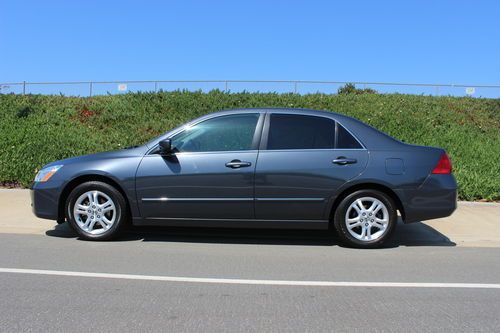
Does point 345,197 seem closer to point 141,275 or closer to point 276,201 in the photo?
point 276,201

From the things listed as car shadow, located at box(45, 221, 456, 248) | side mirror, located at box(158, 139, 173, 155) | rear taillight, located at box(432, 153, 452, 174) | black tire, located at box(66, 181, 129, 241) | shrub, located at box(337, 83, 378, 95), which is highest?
shrub, located at box(337, 83, 378, 95)

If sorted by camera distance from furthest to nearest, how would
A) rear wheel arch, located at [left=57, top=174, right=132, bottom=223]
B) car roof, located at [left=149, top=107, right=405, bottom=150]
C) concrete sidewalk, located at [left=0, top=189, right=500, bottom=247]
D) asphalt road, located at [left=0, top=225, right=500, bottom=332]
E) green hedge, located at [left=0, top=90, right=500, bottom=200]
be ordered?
green hedge, located at [left=0, top=90, right=500, bottom=200] → concrete sidewalk, located at [left=0, top=189, right=500, bottom=247] → rear wheel arch, located at [left=57, top=174, right=132, bottom=223] → car roof, located at [left=149, top=107, right=405, bottom=150] → asphalt road, located at [left=0, top=225, right=500, bottom=332]

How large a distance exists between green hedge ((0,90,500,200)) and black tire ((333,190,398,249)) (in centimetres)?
464

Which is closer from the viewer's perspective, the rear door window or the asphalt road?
the asphalt road

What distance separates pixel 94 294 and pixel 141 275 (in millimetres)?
690

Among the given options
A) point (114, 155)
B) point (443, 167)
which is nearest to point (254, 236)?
point (114, 155)

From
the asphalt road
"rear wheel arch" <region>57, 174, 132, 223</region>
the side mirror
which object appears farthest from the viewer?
"rear wheel arch" <region>57, 174, 132, 223</region>

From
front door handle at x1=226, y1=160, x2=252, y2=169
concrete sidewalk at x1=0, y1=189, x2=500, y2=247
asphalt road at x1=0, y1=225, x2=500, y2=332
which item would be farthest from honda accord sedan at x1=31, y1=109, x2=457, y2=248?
concrete sidewalk at x1=0, y1=189, x2=500, y2=247

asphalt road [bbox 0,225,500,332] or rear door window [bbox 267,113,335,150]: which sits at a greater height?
rear door window [bbox 267,113,335,150]

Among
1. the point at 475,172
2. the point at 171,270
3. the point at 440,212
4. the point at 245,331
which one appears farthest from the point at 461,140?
the point at 245,331

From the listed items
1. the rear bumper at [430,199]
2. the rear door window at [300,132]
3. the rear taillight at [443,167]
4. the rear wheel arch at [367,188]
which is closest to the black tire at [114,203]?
the rear door window at [300,132]

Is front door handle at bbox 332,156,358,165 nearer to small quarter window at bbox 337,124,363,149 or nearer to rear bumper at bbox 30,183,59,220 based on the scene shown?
small quarter window at bbox 337,124,363,149

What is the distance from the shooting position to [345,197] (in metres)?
6.23

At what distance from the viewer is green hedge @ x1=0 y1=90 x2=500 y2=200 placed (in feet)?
38.0
